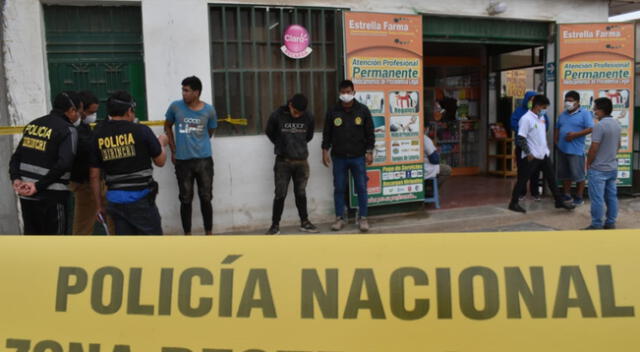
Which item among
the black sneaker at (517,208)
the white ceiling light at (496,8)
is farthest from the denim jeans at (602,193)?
the white ceiling light at (496,8)

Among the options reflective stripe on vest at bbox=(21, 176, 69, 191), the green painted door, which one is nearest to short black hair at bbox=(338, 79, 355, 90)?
the green painted door

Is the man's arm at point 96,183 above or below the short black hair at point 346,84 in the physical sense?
below

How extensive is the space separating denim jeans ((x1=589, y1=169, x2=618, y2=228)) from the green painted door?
5.58 meters

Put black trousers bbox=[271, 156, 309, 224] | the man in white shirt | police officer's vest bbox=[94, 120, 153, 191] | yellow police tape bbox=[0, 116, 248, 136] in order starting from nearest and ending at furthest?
1. police officer's vest bbox=[94, 120, 153, 191]
2. yellow police tape bbox=[0, 116, 248, 136]
3. black trousers bbox=[271, 156, 309, 224]
4. the man in white shirt

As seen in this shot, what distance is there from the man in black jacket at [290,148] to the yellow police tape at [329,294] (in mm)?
4116

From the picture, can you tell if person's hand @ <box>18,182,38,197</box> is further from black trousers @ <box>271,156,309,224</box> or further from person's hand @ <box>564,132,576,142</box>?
person's hand @ <box>564,132,576,142</box>

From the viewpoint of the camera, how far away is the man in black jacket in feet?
20.4

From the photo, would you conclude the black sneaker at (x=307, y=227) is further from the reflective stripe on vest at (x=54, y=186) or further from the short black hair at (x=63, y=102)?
the short black hair at (x=63, y=102)

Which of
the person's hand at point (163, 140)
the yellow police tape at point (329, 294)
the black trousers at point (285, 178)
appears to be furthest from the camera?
the black trousers at point (285, 178)

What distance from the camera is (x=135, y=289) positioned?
2061 millimetres

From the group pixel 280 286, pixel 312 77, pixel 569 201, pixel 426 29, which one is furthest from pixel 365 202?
pixel 280 286

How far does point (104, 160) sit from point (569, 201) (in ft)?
21.8

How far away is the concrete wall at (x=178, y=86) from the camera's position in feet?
19.2

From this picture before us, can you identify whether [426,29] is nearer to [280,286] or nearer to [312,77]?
[312,77]
